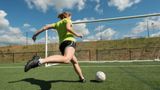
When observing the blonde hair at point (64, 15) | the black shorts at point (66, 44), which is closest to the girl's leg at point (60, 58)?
the black shorts at point (66, 44)

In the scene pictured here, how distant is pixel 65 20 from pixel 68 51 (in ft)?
2.45

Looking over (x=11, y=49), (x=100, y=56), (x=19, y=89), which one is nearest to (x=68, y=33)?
(x=19, y=89)

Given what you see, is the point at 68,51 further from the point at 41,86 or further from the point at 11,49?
the point at 11,49

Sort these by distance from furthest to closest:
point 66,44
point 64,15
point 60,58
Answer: point 64,15 < point 66,44 < point 60,58

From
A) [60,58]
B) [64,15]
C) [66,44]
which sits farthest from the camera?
[64,15]

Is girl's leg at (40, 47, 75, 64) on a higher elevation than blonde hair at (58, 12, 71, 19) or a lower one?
lower

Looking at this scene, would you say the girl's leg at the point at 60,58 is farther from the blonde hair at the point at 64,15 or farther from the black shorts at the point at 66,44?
the blonde hair at the point at 64,15

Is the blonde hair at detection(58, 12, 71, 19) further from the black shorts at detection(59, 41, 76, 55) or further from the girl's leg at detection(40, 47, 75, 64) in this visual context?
the girl's leg at detection(40, 47, 75, 64)

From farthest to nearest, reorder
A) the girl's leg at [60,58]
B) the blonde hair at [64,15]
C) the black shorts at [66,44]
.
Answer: the blonde hair at [64,15] → the black shorts at [66,44] → the girl's leg at [60,58]

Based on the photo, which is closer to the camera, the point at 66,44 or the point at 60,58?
the point at 60,58

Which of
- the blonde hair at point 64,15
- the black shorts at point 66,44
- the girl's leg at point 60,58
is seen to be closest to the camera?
the girl's leg at point 60,58

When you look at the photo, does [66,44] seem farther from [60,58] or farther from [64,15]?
[60,58]

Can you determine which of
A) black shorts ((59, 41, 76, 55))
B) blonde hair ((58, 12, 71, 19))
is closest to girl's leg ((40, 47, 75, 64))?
black shorts ((59, 41, 76, 55))

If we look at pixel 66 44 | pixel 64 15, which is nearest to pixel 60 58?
pixel 66 44
